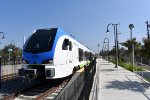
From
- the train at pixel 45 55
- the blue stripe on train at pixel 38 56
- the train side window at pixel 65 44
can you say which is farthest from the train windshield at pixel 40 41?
the train side window at pixel 65 44

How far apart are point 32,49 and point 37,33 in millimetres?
1384

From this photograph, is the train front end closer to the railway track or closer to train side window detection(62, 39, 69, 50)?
the railway track

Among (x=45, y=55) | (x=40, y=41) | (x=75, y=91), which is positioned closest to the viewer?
(x=75, y=91)

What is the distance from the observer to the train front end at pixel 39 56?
49.4ft

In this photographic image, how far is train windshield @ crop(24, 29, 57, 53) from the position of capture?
51.3 ft

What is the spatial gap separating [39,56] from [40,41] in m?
1.12

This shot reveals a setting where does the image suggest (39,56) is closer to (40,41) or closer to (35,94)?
(40,41)

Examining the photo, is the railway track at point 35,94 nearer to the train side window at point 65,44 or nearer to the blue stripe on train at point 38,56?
the blue stripe on train at point 38,56

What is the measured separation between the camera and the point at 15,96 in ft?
44.0

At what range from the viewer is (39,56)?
15.3 m

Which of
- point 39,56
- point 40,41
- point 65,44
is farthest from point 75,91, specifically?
point 65,44

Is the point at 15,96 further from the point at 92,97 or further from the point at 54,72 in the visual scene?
the point at 92,97

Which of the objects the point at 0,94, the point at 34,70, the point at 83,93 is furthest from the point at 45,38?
the point at 83,93

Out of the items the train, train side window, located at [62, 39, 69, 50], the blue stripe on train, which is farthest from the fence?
train side window, located at [62, 39, 69, 50]
